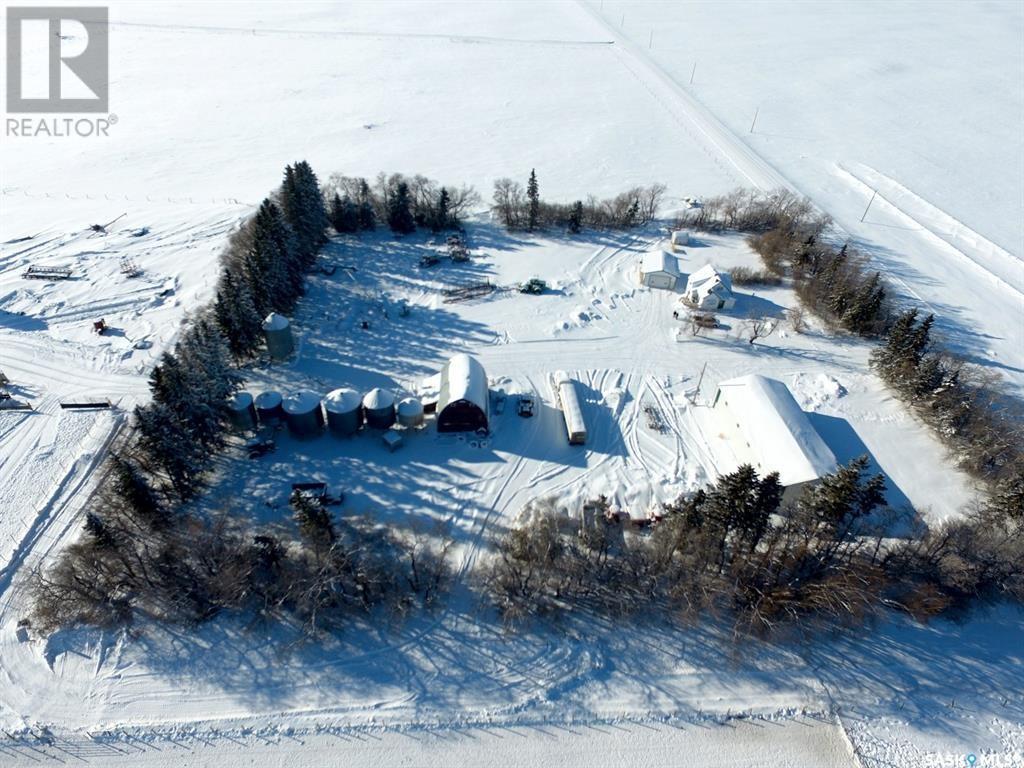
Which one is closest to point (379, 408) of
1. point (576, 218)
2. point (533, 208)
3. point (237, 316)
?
point (237, 316)

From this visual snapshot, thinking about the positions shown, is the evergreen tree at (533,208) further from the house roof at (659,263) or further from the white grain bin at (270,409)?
the white grain bin at (270,409)

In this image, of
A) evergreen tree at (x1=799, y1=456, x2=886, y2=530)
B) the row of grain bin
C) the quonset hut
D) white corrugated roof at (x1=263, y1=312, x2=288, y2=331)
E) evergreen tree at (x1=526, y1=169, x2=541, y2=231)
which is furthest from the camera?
evergreen tree at (x1=526, y1=169, x2=541, y2=231)

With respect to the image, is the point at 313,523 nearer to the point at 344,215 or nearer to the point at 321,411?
the point at 321,411

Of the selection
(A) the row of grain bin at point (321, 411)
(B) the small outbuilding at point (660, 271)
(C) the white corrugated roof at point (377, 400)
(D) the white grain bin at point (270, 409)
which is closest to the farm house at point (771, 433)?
(B) the small outbuilding at point (660, 271)

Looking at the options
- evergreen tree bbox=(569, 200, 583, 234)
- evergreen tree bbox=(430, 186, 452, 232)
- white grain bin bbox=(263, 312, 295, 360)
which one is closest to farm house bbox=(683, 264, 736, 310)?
evergreen tree bbox=(569, 200, 583, 234)

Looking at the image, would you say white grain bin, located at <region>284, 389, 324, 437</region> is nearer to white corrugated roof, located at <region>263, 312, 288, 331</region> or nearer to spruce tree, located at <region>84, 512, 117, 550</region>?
white corrugated roof, located at <region>263, 312, 288, 331</region>

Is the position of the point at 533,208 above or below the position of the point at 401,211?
above
